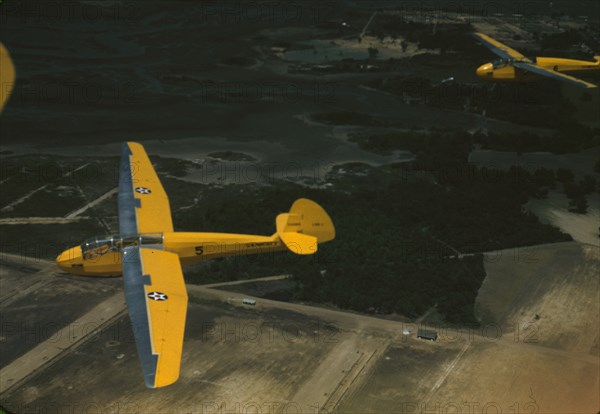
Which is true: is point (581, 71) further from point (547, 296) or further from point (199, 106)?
point (199, 106)

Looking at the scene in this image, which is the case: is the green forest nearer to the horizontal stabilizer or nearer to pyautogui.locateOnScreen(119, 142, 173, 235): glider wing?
the horizontal stabilizer

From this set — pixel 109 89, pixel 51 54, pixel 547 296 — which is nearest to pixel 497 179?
pixel 547 296

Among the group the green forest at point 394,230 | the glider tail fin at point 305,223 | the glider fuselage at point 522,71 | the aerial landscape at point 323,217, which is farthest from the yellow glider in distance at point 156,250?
the glider fuselage at point 522,71

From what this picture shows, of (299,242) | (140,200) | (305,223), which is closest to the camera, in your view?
(299,242)

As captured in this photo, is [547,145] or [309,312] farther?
[547,145]

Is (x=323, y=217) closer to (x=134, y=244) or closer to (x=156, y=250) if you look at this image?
(x=156, y=250)

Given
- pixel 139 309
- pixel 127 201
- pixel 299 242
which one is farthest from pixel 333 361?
pixel 127 201
